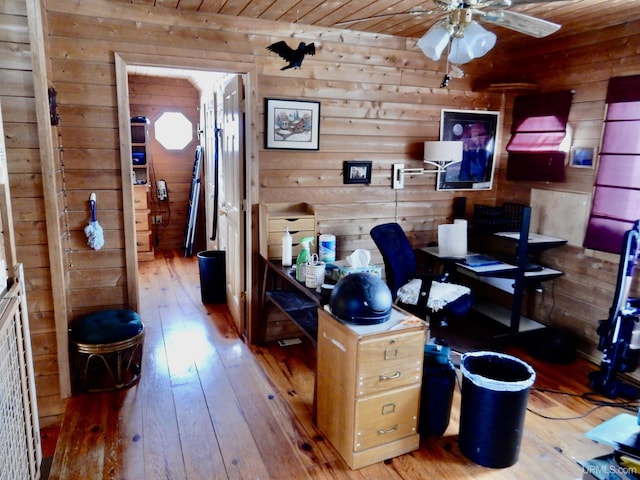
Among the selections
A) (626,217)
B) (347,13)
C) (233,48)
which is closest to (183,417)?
(233,48)

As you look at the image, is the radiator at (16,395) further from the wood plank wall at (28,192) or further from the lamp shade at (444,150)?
the lamp shade at (444,150)

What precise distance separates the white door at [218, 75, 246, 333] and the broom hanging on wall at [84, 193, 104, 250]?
3.25ft

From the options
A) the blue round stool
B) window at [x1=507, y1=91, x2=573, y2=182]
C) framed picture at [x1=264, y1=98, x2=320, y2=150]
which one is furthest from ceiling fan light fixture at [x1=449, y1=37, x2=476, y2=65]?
the blue round stool

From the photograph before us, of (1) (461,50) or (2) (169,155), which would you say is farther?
(2) (169,155)

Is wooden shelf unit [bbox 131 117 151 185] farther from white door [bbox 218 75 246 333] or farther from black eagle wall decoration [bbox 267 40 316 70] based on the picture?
black eagle wall decoration [bbox 267 40 316 70]

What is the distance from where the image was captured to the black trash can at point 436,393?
7.81 feet

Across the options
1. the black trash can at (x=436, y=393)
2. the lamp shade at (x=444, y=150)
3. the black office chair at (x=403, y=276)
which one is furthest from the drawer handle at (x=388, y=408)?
the lamp shade at (x=444, y=150)

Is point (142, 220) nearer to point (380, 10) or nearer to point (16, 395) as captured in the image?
point (380, 10)

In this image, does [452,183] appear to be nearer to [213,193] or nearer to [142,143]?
[213,193]

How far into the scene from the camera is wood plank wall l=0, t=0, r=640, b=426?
263 centimetres

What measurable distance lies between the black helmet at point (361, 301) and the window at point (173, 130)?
5.21 metres

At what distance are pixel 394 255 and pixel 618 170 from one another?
1.64 meters

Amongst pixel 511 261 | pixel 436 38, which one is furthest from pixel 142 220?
pixel 436 38

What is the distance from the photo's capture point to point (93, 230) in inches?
116
